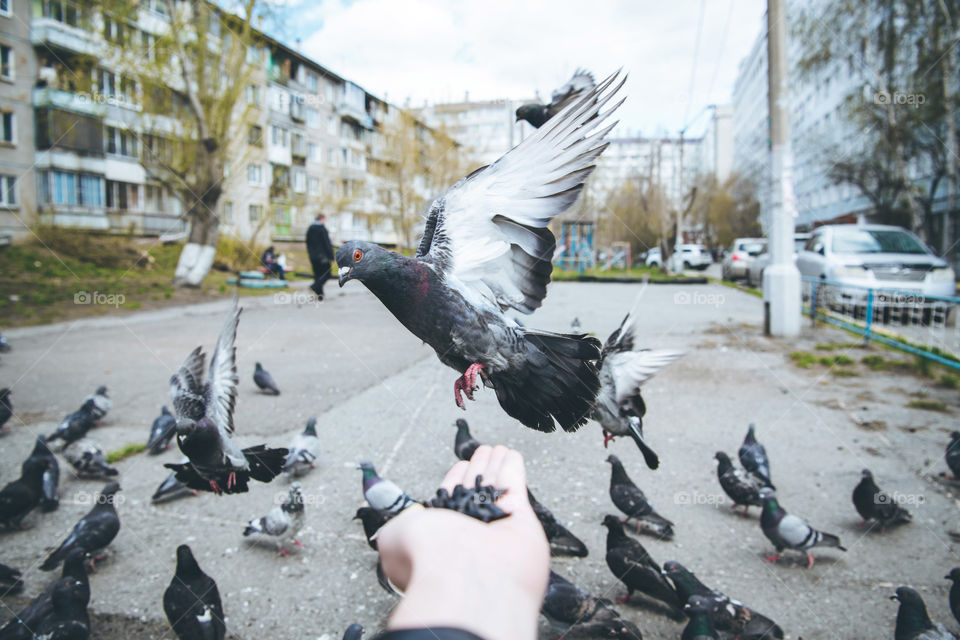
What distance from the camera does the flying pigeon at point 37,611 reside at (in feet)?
8.89

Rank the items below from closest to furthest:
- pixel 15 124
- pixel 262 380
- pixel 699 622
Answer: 1. pixel 699 622
2. pixel 262 380
3. pixel 15 124

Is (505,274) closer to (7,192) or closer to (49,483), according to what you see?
(49,483)

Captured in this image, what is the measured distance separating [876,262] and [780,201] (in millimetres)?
3959

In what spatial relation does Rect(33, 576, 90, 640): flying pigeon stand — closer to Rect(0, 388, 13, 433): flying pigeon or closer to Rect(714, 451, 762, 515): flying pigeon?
Rect(0, 388, 13, 433): flying pigeon

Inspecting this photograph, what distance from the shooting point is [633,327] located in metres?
2.62

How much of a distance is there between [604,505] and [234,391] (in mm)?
3299

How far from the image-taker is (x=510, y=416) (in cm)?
178

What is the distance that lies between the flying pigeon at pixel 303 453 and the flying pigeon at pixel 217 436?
8.31 ft

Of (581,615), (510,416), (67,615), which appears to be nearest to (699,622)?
(581,615)

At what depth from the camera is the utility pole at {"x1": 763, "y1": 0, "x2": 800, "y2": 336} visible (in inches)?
346

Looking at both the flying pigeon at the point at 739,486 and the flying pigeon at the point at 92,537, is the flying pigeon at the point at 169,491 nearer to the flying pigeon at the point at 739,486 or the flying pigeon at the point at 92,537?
the flying pigeon at the point at 92,537

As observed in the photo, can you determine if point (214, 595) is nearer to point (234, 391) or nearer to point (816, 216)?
point (234, 391)

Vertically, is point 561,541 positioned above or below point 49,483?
below

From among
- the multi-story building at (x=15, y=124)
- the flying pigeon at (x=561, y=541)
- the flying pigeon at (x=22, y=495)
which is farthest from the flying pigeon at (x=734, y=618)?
the multi-story building at (x=15, y=124)
